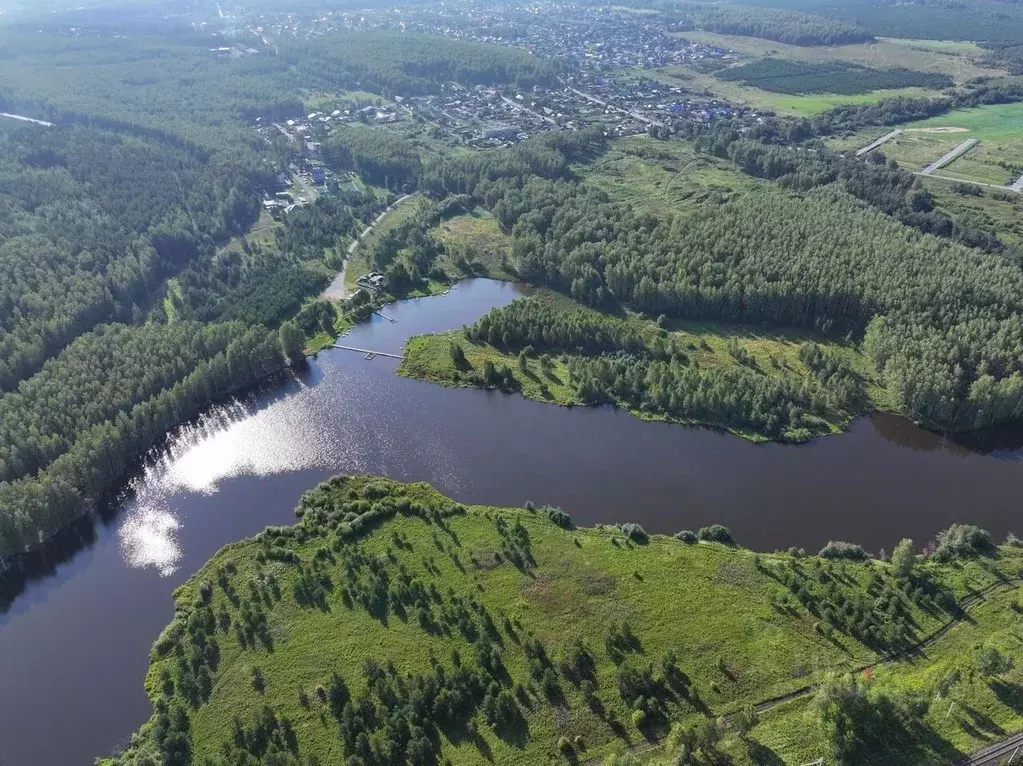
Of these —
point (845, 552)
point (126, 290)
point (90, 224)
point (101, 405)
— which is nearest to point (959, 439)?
point (845, 552)

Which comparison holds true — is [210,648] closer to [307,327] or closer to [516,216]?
[307,327]

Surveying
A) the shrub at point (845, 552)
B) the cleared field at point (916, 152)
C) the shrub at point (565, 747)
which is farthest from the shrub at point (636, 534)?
the cleared field at point (916, 152)

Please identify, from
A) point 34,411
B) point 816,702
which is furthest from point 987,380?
point 34,411

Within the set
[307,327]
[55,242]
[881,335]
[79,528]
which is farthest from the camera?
[55,242]

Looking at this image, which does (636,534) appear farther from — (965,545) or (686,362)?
(686,362)

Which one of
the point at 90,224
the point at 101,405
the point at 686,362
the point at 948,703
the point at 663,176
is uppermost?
the point at 663,176

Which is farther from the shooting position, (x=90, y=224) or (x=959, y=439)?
(x=90, y=224)

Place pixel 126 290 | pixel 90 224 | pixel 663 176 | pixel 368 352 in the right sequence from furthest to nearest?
pixel 663 176, pixel 90 224, pixel 126 290, pixel 368 352
